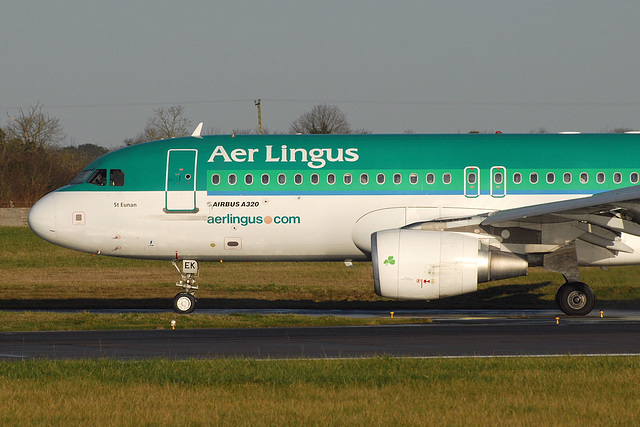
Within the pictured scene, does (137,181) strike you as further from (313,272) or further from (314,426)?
(313,272)

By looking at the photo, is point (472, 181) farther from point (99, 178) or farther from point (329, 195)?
point (99, 178)

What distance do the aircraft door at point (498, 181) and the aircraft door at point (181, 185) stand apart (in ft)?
23.4

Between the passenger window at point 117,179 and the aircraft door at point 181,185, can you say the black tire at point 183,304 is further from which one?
the passenger window at point 117,179

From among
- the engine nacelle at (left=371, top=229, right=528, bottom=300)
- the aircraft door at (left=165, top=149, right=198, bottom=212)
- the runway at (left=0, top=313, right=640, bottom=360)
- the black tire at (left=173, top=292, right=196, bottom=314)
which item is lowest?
the runway at (left=0, top=313, right=640, bottom=360)

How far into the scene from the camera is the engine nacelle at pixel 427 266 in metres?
20.0

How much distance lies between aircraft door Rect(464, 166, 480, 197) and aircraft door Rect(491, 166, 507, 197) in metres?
0.36

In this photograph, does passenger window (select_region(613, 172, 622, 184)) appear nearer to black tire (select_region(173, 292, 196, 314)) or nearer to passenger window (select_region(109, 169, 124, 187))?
black tire (select_region(173, 292, 196, 314))

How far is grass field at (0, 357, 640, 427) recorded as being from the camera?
973 cm

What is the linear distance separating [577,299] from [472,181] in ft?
12.3

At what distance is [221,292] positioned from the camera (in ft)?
111

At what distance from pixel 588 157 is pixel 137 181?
10929mm

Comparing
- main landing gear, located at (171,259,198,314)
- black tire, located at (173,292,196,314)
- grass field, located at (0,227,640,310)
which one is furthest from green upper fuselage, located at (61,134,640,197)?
grass field, located at (0,227,640,310)

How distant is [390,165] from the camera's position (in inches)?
879

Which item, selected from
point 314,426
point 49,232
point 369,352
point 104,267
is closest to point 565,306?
point 369,352
